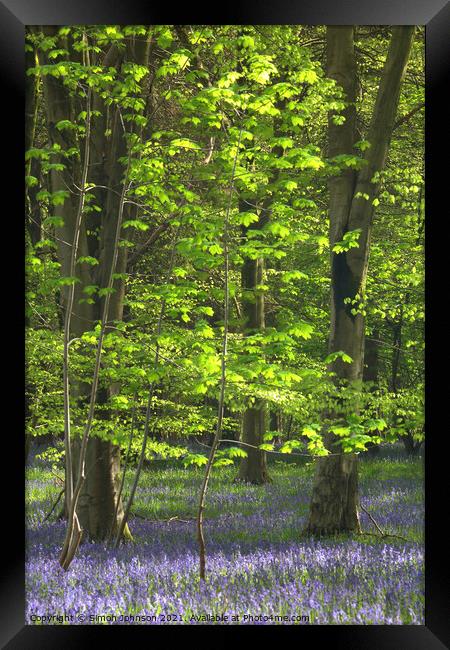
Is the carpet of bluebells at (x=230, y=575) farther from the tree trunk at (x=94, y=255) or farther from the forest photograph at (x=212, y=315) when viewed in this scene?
the tree trunk at (x=94, y=255)

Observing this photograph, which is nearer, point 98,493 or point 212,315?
point 212,315

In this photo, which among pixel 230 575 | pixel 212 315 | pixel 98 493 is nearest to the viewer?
pixel 230 575

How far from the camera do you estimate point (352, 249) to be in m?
7.42

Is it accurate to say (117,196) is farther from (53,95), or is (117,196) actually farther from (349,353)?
(349,353)

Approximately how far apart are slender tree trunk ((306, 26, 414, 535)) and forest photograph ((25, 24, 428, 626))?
0.02 meters

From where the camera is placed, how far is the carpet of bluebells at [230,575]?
5.43 metres

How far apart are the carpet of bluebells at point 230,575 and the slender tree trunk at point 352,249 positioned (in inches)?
15.4

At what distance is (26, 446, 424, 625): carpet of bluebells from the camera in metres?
5.43

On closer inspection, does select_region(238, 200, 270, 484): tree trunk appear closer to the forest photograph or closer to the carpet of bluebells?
the forest photograph

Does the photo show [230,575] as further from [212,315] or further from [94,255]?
[94,255]

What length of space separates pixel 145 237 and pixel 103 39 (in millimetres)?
3375
